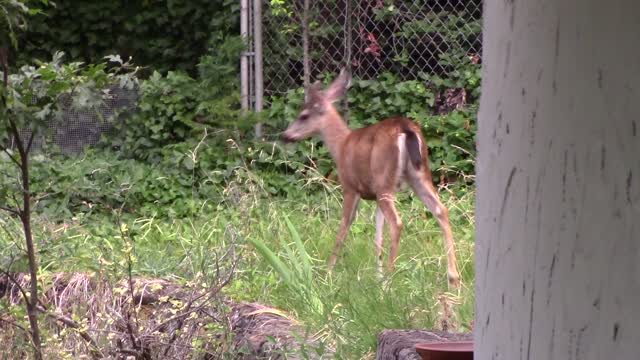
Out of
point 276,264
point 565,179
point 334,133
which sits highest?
point 565,179

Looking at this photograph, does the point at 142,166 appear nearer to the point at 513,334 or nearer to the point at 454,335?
the point at 454,335

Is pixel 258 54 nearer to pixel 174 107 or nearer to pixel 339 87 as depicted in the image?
pixel 174 107

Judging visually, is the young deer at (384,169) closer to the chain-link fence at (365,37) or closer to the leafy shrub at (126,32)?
the chain-link fence at (365,37)

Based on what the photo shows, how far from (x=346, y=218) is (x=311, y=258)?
3.04 ft

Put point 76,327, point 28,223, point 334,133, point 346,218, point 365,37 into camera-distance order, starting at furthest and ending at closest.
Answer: point 365,37 → point 334,133 → point 346,218 → point 76,327 → point 28,223

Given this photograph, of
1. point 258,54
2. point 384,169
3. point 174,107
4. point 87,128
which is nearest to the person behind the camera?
point 384,169

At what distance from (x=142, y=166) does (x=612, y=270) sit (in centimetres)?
976

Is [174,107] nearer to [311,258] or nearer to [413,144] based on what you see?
[413,144]

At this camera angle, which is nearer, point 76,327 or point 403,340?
point 403,340

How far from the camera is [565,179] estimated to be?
1.43 meters

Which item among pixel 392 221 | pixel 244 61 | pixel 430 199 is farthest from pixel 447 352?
pixel 244 61

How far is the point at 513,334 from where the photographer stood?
153cm

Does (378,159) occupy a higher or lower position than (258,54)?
lower

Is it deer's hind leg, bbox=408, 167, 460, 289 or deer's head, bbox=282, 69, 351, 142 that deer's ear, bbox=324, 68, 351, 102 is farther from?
deer's hind leg, bbox=408, 167, 460, 289
